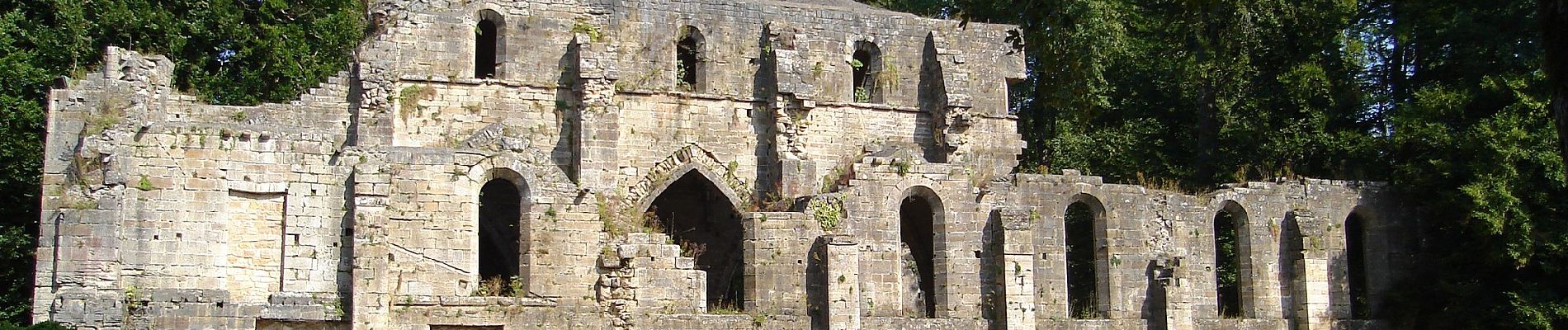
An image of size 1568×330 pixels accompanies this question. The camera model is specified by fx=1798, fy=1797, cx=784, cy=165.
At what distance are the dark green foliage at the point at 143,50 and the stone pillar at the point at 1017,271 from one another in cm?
1351

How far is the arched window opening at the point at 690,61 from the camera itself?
3169 cm

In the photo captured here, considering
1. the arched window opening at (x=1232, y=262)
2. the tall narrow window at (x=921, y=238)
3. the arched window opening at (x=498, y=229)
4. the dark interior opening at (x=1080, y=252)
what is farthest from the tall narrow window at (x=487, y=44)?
the arched window opening at (x=1232, y=262)

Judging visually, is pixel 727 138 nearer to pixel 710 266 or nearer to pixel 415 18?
pixel 710 266

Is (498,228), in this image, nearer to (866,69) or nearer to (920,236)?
(866,69)

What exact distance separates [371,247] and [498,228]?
214 inches

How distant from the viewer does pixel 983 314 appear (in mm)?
30516

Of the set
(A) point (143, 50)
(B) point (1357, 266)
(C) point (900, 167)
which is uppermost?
(A) point (143, 50)

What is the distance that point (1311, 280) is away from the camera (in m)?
32.8

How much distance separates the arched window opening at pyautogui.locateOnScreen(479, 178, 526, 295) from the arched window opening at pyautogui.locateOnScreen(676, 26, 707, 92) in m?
3.60

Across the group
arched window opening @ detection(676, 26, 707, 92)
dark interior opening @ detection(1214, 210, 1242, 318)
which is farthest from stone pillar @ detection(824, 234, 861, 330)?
dark interior opening @ detection(1214, 210, 1242, 318)

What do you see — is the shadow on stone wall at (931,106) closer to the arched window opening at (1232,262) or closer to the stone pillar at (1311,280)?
the arched window opening at (1232,262)

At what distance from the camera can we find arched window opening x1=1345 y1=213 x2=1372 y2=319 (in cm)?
3403

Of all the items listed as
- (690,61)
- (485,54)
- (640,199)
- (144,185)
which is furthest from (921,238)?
(144,185)

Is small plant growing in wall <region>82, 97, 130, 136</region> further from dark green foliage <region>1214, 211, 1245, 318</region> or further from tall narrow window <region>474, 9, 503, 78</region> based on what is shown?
dark green foliage <region>1214, 211, 1245, 318</region>
